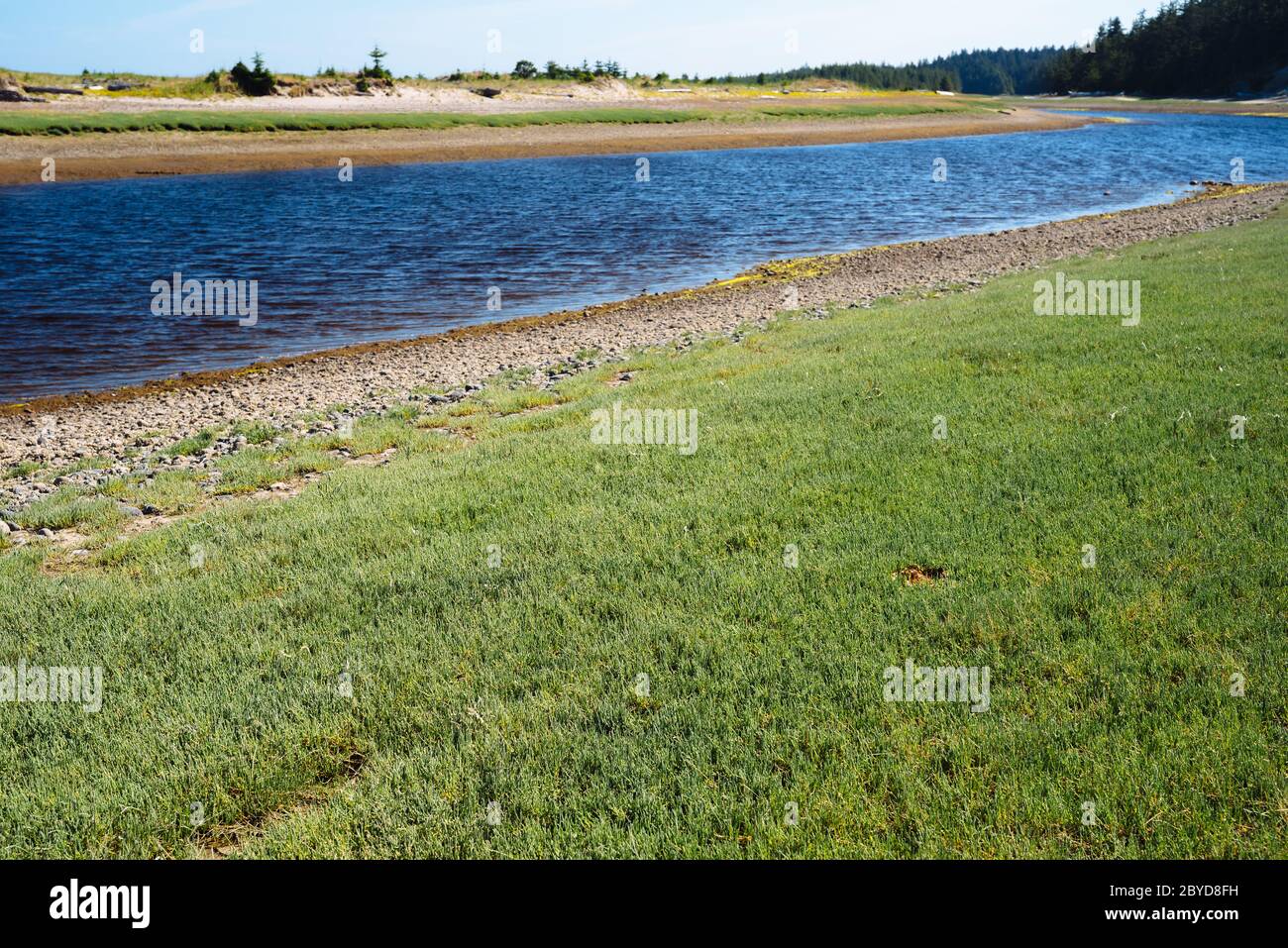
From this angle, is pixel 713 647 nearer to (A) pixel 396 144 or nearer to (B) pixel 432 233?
(B) pixel 432 233

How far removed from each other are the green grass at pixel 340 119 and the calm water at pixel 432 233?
36.0 feet

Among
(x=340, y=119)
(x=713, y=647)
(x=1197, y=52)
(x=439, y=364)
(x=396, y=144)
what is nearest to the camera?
(x=713, y=647)

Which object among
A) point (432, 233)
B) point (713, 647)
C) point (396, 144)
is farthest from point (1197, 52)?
point (713, 647)

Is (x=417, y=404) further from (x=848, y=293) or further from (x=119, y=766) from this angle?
(x=848, y=293)

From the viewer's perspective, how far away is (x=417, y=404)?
1469 cm

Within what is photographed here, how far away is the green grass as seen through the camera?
58.4m

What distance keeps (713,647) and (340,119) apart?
248 ft

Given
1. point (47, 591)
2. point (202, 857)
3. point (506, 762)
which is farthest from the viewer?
point (47, 591)

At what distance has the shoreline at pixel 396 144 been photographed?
54.4 m

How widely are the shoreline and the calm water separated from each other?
13.0 ft

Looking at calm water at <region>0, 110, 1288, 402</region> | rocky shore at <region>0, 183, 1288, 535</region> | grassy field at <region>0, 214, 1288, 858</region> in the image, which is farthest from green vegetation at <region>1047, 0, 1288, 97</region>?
grassy field at <region>0, 214, 1288, 858</region>

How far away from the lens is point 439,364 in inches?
730
